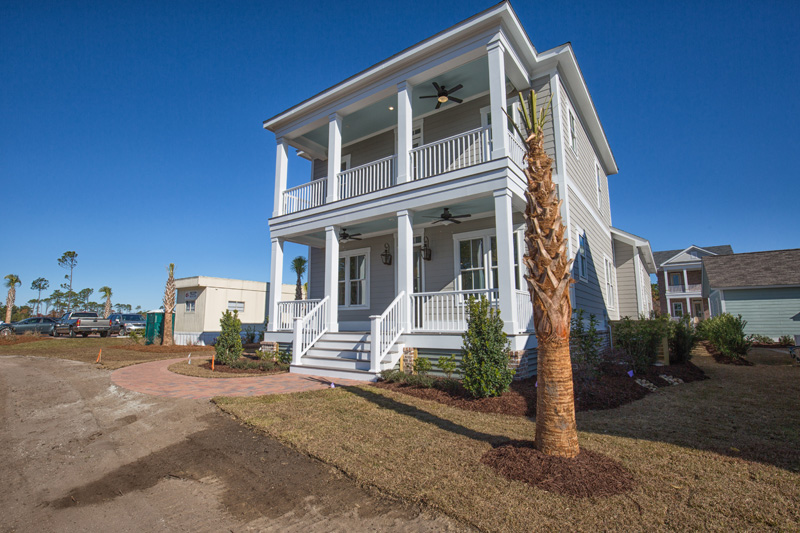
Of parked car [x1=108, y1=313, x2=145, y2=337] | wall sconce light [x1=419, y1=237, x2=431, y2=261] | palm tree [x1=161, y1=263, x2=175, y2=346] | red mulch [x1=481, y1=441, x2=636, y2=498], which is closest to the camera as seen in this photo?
red mulch [x1=481, y1=441, x2=636, y2=498]

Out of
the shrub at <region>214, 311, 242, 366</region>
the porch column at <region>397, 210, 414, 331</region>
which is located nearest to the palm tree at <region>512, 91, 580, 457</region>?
the porch column at <region>397, 210, 414, 331</region>

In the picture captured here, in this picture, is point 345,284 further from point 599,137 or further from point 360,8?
point 599,137

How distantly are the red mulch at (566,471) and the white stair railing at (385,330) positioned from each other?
15.5 feet

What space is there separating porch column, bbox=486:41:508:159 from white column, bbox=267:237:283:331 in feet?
23.1

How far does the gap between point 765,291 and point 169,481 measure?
24519 mm

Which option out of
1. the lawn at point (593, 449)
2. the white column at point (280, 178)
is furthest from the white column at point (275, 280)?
the lawn at point (593, 449)

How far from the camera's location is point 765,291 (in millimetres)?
18641

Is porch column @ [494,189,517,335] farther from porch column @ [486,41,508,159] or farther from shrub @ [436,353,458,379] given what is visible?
shrub @ [436,353,458,379]

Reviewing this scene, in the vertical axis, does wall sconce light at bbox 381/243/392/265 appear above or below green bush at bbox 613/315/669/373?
above

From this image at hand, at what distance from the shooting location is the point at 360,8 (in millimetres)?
11727

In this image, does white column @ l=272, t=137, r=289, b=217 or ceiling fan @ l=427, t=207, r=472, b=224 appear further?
white column @ l=272, t=137, r=289, b=217

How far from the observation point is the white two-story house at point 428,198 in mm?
8445

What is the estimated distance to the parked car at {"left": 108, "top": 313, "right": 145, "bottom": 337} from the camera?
A: 89.2 feet

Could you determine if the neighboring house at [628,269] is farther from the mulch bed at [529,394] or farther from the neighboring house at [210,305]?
the neighboring house at [210,305]
